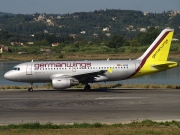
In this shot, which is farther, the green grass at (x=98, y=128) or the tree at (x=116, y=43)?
the tree at (x=116, y=43)

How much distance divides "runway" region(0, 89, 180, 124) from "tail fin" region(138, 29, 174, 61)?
437cm

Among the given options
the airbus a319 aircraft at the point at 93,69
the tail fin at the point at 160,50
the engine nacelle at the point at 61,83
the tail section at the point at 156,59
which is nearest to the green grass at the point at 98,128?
the engine nacelle at the point at 61,83

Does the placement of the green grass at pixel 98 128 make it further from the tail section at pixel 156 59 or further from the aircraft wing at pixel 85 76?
the tail section at pixel 156 59

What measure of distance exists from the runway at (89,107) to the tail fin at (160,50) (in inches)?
172

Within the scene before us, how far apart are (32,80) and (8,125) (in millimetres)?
22936

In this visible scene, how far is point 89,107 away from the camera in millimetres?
32781

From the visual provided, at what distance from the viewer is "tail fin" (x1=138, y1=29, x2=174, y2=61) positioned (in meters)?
47.1

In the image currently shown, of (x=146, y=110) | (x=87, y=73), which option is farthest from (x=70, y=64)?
(x=146, y=110)

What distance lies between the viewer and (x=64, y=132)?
22.2m

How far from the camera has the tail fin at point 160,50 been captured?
1853 inches

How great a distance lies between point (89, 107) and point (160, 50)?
16.3 m

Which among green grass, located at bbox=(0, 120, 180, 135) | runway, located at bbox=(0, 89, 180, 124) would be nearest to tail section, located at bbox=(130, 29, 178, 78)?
runway, located at bbox=(0, 89, 180, 124)

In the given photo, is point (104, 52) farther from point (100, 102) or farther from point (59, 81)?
point (100, 102)

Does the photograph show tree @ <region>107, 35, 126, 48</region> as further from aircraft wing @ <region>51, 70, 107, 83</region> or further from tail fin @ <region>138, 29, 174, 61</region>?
aircraft wing @ <region>51, 70, 107, 83</region>
